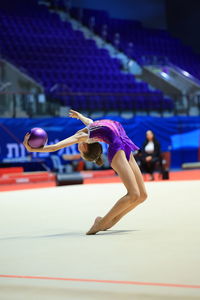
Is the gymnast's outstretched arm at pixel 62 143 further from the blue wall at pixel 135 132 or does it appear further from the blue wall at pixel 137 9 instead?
the blue wall at pixel 137 9

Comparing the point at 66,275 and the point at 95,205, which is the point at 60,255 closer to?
the point at 66,275

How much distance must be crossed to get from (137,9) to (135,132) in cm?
1338

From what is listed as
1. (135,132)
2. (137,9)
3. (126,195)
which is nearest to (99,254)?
(126,195)

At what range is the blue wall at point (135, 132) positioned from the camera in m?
15.1

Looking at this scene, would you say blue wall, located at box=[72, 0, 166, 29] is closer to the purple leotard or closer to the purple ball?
the purple leotard

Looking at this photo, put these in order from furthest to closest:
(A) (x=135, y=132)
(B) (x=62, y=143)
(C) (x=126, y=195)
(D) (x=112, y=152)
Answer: (A) (x=135, y=132)
(D) (x=112, y=152)
(C) (x=126, y=195)
(B) (x=62, y=143)

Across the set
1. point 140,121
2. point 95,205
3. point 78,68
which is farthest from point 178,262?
point 78,68

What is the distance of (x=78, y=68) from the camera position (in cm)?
2161

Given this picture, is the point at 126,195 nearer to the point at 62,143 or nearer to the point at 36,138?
the point at 62,143

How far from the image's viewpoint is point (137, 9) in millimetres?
28578

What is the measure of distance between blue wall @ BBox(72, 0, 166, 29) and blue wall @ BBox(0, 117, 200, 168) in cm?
1173

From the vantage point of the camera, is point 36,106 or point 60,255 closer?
point 60,255

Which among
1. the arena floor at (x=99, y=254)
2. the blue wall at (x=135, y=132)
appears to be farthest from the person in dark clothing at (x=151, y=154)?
the arena floor at (x=99, y=254)

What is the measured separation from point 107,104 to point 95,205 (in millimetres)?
9995
